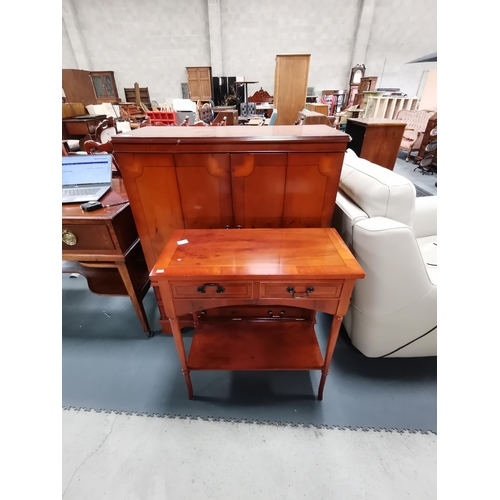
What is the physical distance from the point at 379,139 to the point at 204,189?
Answer: 218 centimetres

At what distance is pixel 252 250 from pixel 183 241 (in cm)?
31

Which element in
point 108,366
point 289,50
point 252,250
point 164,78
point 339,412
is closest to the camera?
point 252,250

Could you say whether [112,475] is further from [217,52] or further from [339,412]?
[217,52]

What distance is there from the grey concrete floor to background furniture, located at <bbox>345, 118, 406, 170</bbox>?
2.38 metres

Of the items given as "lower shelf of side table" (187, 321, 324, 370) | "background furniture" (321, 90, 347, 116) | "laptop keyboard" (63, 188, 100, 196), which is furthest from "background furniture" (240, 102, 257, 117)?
"lower shelf of side table" (187, 321, 324, 370)


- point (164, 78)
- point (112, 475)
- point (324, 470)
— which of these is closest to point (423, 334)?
point (324, 470)

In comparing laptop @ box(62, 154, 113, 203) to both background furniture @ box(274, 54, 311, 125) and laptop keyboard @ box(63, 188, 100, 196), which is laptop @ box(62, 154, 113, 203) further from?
background furniture @ box(274, 54, 311, 125)

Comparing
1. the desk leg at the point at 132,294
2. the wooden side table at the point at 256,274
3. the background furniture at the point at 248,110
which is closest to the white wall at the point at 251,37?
the background furniture at the point at 248,110

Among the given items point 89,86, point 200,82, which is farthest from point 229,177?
point 89,86

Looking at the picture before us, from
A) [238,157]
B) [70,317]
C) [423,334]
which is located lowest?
[70,317]

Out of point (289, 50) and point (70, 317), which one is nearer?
point (70, 317)

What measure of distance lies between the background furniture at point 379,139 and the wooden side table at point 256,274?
188 cm

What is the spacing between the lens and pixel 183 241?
1.05m

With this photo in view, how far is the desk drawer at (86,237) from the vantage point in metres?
1.20
